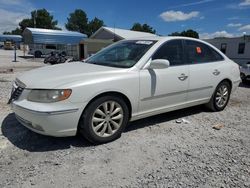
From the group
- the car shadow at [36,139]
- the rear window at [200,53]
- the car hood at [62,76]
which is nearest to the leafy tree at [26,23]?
the car shadow at [36,139]

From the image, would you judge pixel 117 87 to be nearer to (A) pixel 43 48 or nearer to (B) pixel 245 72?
(B) pixel 245 72

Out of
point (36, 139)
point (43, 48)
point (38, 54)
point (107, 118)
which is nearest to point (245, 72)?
point (107, 118)

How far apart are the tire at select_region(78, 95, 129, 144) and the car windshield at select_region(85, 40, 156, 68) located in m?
0.68

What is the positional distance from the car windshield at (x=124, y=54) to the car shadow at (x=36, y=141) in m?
1.36

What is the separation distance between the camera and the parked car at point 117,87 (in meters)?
3.10

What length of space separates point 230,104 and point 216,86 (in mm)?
1359

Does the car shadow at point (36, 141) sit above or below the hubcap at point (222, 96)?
below

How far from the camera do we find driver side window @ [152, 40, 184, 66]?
Result: 4.07m

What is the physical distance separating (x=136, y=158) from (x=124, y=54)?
73.1 inches

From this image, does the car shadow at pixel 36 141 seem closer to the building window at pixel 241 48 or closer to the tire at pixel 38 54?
the building window at pixel 241 48

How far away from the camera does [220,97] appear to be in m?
5.25

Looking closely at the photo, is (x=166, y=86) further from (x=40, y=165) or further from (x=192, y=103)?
(x=40, y=165)

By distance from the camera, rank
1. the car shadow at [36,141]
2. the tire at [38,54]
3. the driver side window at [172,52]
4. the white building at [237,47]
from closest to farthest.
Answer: the car shadow at [36,141], the driver side window at [172,52], the white building at [237,47], the tire at [38,54]

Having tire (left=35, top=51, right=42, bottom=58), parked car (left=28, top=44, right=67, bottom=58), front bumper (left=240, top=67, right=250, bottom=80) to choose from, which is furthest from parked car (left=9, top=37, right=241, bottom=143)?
tire (left=35, top=51, right=42, bottom=58)
